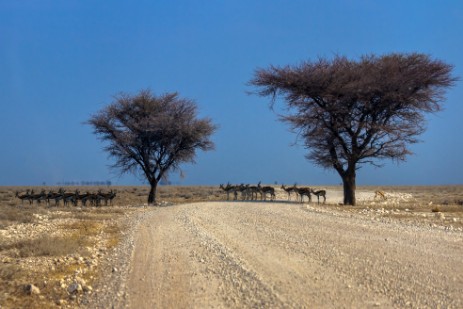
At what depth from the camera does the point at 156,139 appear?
4322 cm

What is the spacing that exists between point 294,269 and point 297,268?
0.12m

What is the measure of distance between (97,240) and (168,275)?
25.0ft

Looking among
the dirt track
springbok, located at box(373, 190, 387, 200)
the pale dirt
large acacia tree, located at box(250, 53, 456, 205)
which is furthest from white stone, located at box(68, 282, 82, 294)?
springbok, located at box(373, 190, 387, 200)

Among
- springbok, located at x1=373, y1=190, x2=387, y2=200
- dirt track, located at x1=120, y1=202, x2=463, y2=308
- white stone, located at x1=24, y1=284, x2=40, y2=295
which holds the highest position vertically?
springbok, located at x1=373, y1=190, x2=387, y2=200

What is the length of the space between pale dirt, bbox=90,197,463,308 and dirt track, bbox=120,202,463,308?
2cm

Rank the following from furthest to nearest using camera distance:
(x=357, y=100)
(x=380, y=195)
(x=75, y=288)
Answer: (x=380, y=195) < (x=357, y=100) < (x=75, y=288)

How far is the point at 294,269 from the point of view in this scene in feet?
34.4

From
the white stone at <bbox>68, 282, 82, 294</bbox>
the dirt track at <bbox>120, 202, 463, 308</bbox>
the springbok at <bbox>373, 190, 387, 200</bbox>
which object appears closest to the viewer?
the dirt track at <bbox>120, 202, 463, 308</bbox>

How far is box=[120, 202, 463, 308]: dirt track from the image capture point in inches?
333

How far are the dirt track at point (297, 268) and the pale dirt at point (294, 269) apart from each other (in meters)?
0.02

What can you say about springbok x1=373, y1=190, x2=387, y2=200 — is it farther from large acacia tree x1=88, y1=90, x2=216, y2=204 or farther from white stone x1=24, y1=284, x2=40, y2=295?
white stone x1=24, y1=284, x2=40, y2=295

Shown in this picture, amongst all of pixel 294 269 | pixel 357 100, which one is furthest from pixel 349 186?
pixel 294 269

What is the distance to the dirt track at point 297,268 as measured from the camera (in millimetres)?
8453

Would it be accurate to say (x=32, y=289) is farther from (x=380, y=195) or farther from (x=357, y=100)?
(x=380, y=195)
